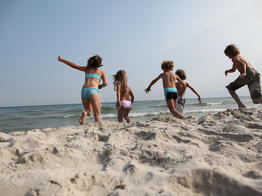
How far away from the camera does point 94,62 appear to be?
4.08m

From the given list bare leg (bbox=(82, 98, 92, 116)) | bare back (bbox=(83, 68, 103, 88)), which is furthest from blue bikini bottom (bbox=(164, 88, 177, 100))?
bare leg (bbox=(82, 98, 92, 116))

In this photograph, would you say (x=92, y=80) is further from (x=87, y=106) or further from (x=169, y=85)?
(x=169, y=85)

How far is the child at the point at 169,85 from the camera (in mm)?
4660

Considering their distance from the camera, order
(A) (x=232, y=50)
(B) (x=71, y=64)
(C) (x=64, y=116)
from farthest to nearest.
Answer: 1. (C) (x=64, y=116)
2. (A) (x=232, y=50)
3. (B) (x=71, y=64)

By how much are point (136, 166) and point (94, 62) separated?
3.01 meters

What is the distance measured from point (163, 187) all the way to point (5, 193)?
38.8 inches

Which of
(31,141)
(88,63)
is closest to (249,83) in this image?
(88,63)

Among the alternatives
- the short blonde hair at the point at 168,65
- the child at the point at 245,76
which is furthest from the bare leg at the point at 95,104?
the child at the point at 245,76

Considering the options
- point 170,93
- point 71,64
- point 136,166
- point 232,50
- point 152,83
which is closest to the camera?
point 136,166

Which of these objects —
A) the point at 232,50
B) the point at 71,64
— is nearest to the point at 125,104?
the point at 71,64

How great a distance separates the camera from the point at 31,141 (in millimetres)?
2064

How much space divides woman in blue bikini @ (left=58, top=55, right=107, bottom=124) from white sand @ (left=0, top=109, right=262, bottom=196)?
1.71m

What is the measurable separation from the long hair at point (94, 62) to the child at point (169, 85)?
148 cm

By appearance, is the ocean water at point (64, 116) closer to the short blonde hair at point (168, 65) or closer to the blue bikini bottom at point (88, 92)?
the blue bikini bottom at point (88, 92)
